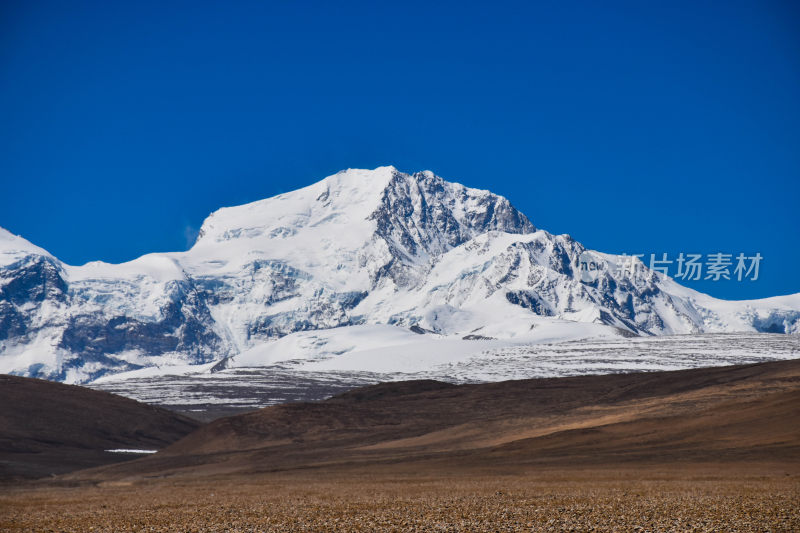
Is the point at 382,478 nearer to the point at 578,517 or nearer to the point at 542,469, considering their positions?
the point at 542,469

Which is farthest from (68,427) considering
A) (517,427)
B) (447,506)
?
(447,506)

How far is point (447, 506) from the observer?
41.8 m

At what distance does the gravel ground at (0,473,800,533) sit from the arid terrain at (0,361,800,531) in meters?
0.13

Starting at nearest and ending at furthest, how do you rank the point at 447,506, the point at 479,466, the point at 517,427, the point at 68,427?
the point at 447,506
the point at 479,466
the point at 517,427
the point at 68,427

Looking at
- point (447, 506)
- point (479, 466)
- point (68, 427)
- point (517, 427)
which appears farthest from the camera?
point (68, 427)

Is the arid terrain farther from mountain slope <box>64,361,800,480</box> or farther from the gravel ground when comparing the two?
mountain slope <box>64,361,800,480</box>

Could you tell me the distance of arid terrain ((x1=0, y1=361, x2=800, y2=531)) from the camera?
123ft

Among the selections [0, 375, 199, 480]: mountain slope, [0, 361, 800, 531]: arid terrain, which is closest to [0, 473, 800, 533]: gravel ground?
[0, 361, 800, 531]: arid terrain

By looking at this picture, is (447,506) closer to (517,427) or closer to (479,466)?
(479,466)

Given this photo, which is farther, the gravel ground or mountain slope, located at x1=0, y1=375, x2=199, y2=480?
mountain slope, located at x1=0, y1=375, x2=199, y2=480

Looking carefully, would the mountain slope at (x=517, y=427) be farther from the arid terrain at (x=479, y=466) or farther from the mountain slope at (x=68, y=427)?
the mountain slope at (x=68, y=427)

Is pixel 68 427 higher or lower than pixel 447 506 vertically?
lower

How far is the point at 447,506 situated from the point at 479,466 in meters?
33.3

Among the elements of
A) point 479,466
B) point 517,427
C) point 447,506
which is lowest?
point 479,466
